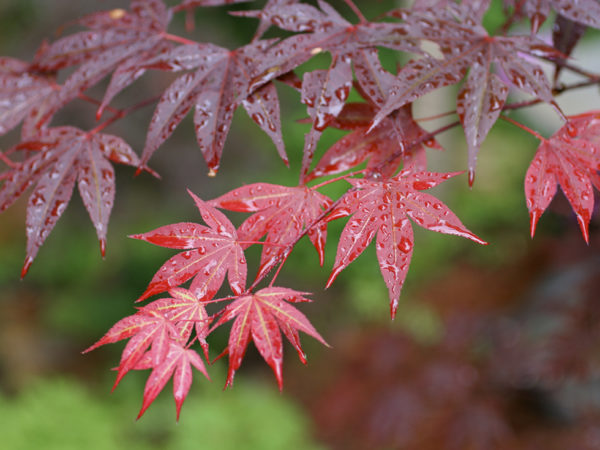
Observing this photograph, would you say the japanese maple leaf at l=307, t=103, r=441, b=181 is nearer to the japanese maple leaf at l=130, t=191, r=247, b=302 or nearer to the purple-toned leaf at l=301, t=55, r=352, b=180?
the purple-toned leaf at l=301, t=55, r=352, b=180

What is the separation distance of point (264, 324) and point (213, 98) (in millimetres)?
307

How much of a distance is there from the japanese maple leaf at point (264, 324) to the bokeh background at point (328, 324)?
3.89ft

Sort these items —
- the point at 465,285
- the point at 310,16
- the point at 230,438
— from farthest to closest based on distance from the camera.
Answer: the point at 465,285 → the point at 230,438 → the point at 310,16

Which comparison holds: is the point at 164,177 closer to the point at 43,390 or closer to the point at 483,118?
A: the point at 43,390

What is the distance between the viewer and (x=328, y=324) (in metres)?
3.35

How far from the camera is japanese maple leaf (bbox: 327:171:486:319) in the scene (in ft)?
1.80

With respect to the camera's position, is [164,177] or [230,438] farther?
[164,177]

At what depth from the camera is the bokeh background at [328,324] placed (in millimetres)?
1812

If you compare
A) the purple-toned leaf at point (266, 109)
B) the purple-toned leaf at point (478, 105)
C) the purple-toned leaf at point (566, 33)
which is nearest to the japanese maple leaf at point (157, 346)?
the purple-toned leaf at point (266, 109)

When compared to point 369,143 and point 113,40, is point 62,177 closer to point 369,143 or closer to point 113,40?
point 113,40

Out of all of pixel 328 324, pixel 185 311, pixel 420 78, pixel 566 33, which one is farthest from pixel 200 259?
pixel 328 324

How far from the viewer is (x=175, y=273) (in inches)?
22.6

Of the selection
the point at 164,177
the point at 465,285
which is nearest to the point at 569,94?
the point at 465,285

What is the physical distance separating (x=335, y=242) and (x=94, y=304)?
5.17 feet
